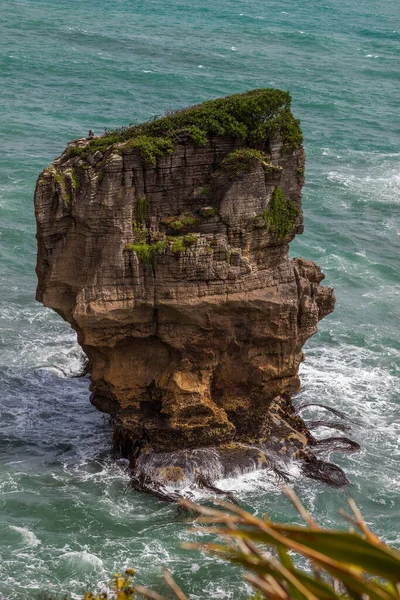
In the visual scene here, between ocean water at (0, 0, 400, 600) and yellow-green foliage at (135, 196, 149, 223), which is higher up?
yellow-green foliage at (135, 196, 149, 223)

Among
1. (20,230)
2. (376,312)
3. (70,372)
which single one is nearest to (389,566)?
(70,372)

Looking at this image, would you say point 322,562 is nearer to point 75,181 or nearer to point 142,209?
point 142,209

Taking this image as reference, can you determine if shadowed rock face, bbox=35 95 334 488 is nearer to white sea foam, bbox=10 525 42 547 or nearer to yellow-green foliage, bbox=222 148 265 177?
yellow-green foliage, bbox=222 148 265 177

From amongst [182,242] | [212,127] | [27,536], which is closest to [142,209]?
[182,242]

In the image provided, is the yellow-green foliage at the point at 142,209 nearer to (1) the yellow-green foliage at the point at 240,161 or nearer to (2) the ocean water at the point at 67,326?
(1) the yellow-green foliage at the point at 240,161

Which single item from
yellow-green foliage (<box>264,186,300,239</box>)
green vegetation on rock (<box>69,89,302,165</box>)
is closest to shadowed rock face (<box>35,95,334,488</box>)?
yellow-green foliage (<box>264,186,300,239</box>)

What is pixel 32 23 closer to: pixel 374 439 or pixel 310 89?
pixel 310 89
